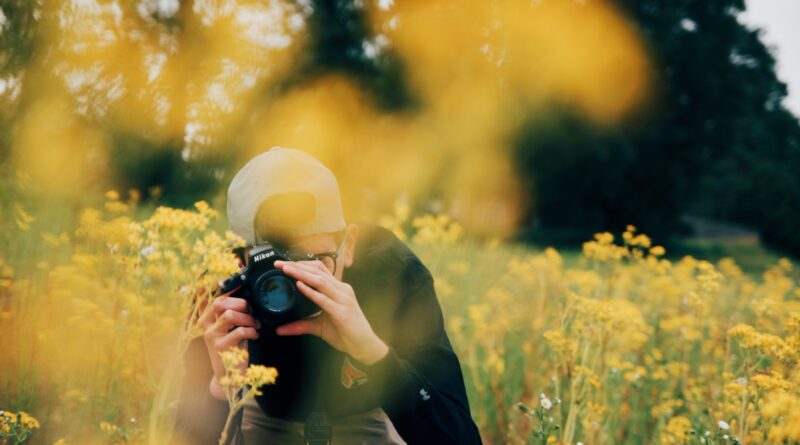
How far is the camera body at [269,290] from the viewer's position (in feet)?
3.85

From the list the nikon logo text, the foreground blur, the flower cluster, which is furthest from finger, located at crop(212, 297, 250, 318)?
the foreground blur

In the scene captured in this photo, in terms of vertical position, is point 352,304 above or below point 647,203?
below

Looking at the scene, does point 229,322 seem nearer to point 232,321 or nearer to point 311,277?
point 232,321

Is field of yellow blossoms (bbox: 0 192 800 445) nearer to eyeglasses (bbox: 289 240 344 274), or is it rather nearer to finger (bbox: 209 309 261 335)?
finger (bbox: 209 309 261 335)

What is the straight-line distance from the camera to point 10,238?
224cm

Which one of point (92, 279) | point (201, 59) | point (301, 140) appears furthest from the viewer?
point (301, 140)

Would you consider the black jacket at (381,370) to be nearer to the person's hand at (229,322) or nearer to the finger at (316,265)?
the person's hand at (229,322)

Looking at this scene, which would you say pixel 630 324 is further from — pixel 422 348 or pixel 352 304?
pixel 352 304

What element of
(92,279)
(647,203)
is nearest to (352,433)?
(92,279)

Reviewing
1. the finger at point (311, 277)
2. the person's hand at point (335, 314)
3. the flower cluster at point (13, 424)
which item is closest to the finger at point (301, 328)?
A: the person's hand at point (335, 314)

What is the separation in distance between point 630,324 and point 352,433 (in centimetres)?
140

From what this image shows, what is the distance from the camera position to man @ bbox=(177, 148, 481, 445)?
3.93ft

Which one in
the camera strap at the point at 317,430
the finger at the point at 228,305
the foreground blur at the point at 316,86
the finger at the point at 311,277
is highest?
the foreground blur at the point at 316,86

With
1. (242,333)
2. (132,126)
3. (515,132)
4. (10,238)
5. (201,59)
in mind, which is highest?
(515,132)
